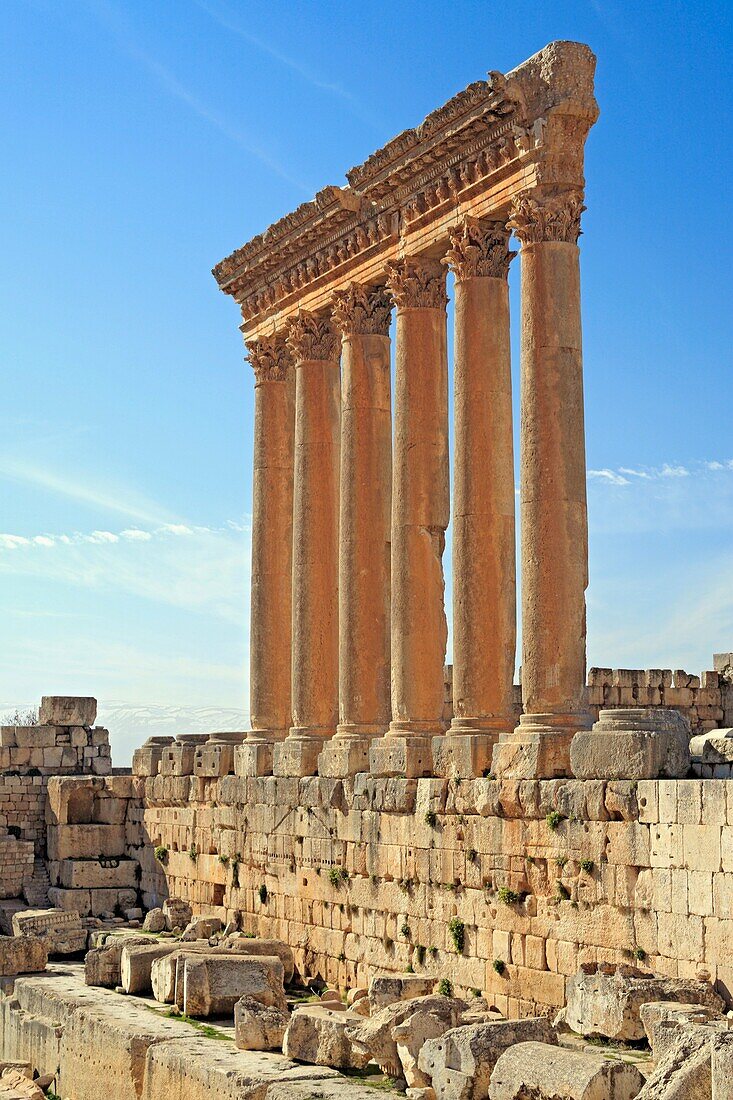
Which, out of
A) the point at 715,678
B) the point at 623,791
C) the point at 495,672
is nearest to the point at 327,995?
the point at 495,672

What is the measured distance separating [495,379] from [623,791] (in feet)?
24.6

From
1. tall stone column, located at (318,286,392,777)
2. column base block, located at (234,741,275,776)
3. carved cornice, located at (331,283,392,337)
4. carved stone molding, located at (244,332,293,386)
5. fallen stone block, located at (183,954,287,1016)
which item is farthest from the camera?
carved stone molding, located at (244,332,293,386)

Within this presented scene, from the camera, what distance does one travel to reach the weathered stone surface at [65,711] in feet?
124

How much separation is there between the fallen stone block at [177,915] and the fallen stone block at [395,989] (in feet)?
29.8

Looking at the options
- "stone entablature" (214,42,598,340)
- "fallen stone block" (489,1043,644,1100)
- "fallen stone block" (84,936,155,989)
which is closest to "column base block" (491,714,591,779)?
"fallen stone block" (489,1043,644,1100)

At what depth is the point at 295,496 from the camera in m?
30.2

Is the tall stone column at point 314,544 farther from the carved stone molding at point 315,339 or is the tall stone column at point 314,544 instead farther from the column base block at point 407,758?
the column base block at point 407,758

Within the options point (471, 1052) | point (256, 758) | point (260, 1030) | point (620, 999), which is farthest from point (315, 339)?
point (471, 1052)

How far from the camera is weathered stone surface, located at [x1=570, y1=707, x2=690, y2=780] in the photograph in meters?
19.5

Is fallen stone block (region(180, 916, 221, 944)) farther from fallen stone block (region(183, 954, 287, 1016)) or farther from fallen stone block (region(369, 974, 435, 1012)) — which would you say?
fallen stone block (region(369, 974, 435, 1012))

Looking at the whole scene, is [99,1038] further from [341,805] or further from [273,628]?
[273,628]

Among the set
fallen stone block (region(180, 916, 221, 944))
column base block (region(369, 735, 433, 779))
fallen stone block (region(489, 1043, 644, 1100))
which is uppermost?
column base block (region(369, 735, 433, 779))

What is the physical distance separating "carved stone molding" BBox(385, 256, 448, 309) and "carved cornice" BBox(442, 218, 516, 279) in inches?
57.7

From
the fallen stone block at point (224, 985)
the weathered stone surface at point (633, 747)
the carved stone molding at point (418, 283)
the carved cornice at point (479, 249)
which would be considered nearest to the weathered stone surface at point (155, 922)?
the fallen stone block at point (224, 985)
